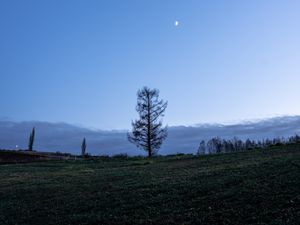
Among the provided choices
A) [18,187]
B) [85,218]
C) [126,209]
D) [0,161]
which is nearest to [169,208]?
[126,209]

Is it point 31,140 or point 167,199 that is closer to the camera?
point 167,199

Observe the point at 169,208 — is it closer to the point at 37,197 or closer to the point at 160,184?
the point at 160,184

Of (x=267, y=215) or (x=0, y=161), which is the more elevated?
(x=0, y=161)

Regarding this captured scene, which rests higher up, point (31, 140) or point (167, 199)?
point (31, 140)

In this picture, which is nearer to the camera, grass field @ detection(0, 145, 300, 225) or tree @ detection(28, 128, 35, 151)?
grass field @ detection(0, 145, 300, 225)

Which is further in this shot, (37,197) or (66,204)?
(37,197)

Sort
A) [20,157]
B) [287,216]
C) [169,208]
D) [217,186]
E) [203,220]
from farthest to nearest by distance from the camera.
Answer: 1. [20,157]
2. [217,186]
3. [169,208]
4. [203,220]
5. [287,216]

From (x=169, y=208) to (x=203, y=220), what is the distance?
2.90 m

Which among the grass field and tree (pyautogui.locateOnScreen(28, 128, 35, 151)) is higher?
tree (pyautogui.locateOnScreen(28, 128, 35, 151))

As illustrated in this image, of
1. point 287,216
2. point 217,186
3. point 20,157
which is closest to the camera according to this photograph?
point 287,216

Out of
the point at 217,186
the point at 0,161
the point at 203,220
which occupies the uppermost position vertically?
the point at 0,161

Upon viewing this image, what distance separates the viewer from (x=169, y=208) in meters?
19.2

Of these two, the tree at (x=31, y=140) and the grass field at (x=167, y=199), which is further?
the tree at (x=31, y=140)

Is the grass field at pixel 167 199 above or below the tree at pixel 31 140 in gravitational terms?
below
